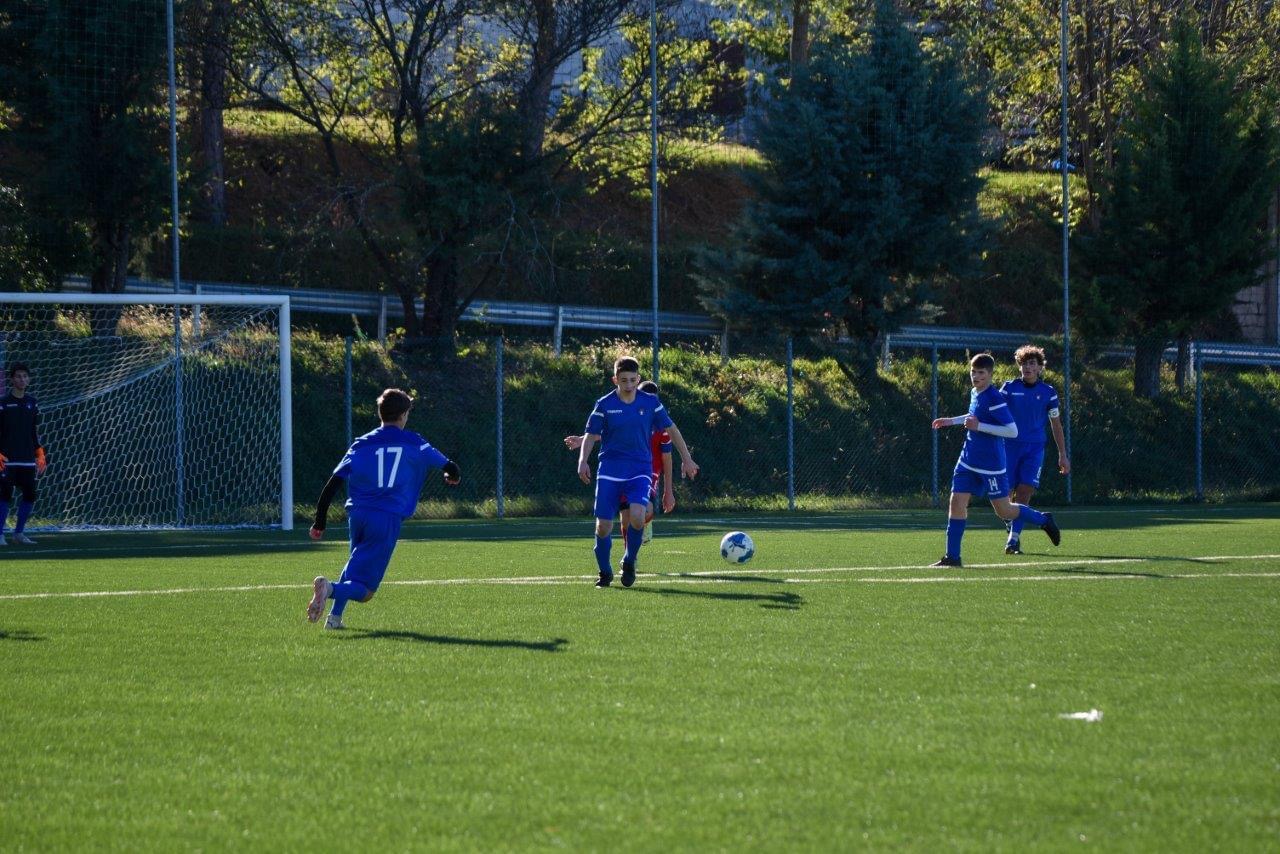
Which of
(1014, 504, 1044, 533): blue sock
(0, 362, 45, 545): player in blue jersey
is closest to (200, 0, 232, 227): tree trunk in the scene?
(0, 362, 45, 545): player in blue jersey

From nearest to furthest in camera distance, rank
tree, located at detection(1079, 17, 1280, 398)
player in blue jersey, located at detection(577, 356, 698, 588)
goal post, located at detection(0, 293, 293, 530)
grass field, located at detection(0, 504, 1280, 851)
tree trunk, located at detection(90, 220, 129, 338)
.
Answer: grass field, located at detection(0, 504, 1280, 851)
player in blue jersey, located at detection(577, 356, 698, 588)
goal post, located at detection(0, 293, 293, 530)
tree trunk, located at detection(90, 220, 129, 338)
tree, located at detection(1079, 17, 1280, 398)

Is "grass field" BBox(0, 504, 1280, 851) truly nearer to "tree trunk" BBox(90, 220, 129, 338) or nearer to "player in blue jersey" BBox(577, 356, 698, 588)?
"player in blue jersey" BBox(577, 356, 698, 588)

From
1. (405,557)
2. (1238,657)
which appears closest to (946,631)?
(1238,657)

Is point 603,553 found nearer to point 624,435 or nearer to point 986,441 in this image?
point 624,435

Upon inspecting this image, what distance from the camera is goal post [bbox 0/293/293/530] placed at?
19.9 m

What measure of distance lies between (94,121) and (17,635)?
16073 millimetres

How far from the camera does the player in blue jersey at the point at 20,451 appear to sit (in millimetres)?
16389

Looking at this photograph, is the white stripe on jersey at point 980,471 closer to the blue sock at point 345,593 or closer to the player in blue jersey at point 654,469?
the player in blue jersey at point 654,469

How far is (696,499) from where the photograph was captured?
2373cm

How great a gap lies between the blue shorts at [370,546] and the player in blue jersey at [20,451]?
8.75 m

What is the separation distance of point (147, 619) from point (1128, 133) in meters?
23.5

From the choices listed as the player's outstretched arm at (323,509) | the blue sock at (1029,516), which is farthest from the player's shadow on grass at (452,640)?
the blue sock at (1029,516)

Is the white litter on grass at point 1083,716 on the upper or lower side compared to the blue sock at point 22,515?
Result: lower

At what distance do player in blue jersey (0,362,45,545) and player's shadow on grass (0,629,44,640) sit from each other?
8.09 meters
